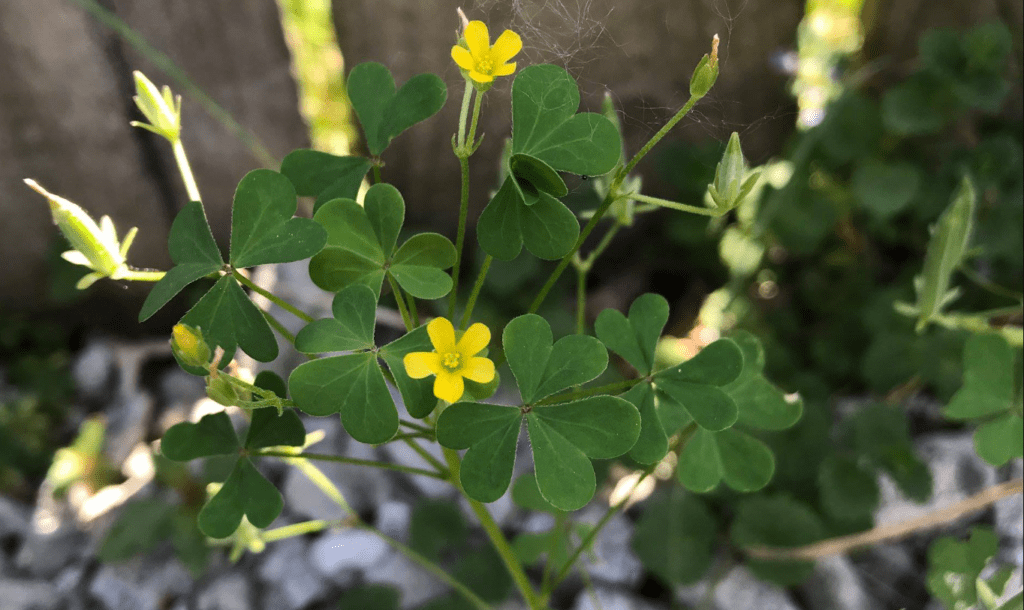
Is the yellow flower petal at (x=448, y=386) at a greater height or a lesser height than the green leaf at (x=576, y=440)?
greater

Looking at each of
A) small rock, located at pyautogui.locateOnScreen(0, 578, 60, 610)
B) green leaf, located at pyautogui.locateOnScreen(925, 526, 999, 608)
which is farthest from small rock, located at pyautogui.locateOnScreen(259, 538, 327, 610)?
green leaf, located at pyautogui.locateOnScreen(925, 526, 999, 608)

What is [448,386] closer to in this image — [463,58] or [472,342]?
[472,342]

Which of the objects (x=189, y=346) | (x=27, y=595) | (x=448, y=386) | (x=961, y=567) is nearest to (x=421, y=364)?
(x=448, y=386)

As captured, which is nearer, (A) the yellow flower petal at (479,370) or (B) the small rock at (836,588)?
(A) the yellow flower petal at (479,370)

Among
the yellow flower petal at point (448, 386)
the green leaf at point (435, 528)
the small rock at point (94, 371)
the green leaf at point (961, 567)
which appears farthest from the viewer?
the small rock at point (94, 371)

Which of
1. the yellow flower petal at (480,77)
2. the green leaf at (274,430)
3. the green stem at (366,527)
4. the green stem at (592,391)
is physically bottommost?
the green stem at (366,527)

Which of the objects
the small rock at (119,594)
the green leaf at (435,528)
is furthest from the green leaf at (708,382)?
the small rock at (119,594)

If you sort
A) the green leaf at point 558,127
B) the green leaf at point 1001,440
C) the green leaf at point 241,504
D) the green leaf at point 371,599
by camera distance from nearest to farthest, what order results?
1. the green leaf at point 558,127
2. the green leaf at point 241,504
3. the green leaf at point 1001,440
4. the green leaf at point 371,599

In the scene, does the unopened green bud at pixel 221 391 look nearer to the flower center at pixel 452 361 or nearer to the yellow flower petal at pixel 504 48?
the flower center at pixel 452 361
